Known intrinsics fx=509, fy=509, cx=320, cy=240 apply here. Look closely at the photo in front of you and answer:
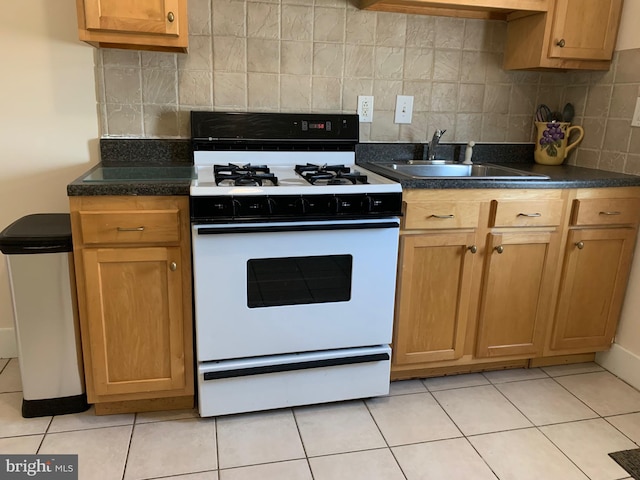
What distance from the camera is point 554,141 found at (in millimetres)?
2543

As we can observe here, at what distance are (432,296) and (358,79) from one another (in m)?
1.06

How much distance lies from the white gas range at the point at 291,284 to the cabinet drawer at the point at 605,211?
839mm

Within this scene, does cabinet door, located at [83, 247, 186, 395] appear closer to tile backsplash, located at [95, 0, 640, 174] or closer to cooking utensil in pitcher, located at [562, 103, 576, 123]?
tile backsplash, located at [95, 0, 640, 174]

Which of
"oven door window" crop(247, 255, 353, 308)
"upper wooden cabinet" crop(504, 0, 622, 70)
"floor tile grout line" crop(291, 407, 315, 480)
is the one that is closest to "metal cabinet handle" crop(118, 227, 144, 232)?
"oven door window" crop(247, 255, 353, 308)

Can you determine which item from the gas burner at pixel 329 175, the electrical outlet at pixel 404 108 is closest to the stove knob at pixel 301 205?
the gas burner at pixel 329 175

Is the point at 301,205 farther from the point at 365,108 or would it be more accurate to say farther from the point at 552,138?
the point at 552,138

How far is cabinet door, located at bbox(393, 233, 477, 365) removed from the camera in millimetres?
2025

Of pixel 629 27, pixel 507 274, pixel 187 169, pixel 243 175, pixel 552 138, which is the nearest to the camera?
pixel 243 175

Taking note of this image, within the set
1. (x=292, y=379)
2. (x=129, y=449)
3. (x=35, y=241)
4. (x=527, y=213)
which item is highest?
(x=527, y=213)

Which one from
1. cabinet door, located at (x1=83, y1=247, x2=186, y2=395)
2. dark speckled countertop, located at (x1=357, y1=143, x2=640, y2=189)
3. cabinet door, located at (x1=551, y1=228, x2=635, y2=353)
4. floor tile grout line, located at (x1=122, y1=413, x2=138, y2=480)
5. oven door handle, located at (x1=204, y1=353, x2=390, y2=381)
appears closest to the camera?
floor tile grout line, located at (x1=122, y1=413, x2=138, y2=480)

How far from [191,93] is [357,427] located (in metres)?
1.55

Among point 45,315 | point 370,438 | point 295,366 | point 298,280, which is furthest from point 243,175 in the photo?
point 370,438

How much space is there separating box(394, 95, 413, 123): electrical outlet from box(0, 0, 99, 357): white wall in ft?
4.46

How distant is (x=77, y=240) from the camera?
172 cm
